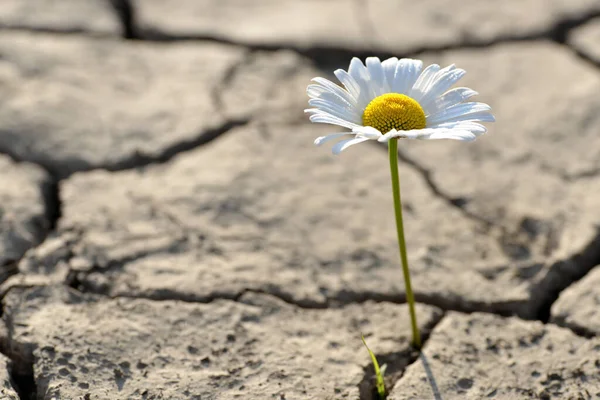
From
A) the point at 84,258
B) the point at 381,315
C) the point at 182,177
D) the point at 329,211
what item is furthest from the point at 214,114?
the point at 381,315

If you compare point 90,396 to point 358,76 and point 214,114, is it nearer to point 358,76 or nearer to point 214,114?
point 358,76

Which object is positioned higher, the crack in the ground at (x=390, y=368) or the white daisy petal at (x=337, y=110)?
the white daisy petal at (x=337, y=110)

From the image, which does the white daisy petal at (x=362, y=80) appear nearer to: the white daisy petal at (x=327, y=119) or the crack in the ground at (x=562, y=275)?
the white daisy petal at (x=327, y=119)

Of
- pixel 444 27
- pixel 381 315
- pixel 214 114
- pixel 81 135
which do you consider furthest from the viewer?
pixel 444 27

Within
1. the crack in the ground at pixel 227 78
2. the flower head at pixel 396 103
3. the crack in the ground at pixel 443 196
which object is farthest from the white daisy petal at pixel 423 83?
the crack in the ground at pixel 227 78

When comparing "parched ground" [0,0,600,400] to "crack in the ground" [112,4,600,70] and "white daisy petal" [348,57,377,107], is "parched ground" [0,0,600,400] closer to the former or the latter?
"crack in the ground" [112,4,600,70]

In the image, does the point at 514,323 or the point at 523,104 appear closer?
the point at 514,323

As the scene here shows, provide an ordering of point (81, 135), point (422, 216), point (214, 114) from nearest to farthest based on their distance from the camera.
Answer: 1. point (422, 216)
2. point (81, 135)
3. point (214, 114)
